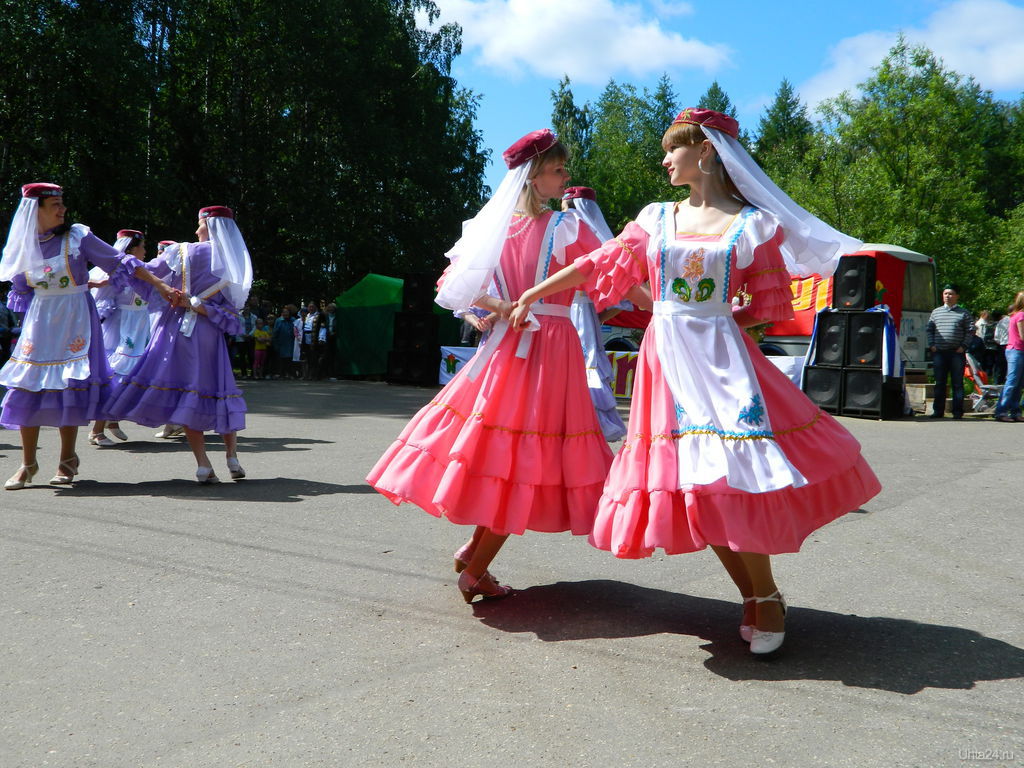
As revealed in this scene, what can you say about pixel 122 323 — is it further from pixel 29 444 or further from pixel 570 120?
pixel 570 120

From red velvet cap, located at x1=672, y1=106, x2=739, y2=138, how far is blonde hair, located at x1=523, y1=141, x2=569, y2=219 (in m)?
0.65

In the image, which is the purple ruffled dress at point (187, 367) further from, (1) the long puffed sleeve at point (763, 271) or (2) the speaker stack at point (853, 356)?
(2) the speaker stack at point (853, 356)

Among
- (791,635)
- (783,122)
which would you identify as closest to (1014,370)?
(791,635)

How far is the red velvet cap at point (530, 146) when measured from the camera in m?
4.25

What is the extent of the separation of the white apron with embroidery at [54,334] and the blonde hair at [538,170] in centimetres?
425

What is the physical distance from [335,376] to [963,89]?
89.9 ft

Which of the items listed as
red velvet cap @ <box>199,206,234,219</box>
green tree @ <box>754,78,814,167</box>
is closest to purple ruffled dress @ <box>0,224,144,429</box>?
red velvet cap @ <box>199,206,234,219</box>

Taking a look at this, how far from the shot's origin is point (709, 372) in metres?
3.58

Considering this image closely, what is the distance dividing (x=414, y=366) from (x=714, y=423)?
59.7 ft

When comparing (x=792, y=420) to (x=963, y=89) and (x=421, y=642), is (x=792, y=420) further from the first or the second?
(x=963, y=89)

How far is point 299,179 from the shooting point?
2859 cm

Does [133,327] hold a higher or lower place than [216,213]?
lower

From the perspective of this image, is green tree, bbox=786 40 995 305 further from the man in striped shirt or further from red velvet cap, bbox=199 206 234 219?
red velvet cap, bbox=199 206 234 219

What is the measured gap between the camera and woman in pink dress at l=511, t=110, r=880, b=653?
336 centimetres
